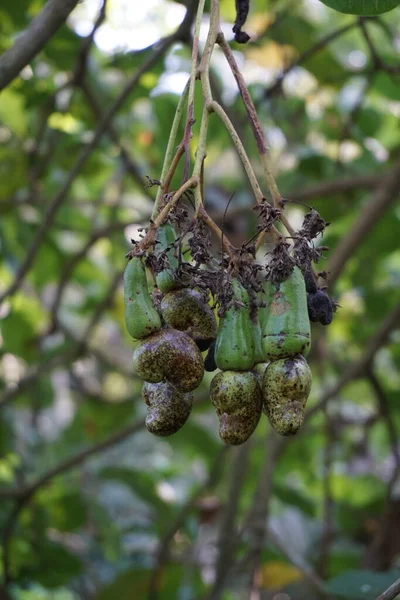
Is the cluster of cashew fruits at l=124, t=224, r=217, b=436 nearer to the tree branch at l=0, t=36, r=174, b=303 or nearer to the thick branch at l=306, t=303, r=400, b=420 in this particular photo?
the tree branch at l=0, t=36, r=174, b=303

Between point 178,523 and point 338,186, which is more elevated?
point 338,186

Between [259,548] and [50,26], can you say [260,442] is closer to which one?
[259,548]

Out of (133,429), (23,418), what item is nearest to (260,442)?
(133,429)

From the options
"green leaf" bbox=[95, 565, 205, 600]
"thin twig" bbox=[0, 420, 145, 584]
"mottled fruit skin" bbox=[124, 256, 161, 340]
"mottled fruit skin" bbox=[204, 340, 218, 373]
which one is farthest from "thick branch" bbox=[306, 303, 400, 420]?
"mottled fruit skin" bbox=[124, 256, 161, 340]

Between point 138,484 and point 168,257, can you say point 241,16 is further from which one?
point 138,484

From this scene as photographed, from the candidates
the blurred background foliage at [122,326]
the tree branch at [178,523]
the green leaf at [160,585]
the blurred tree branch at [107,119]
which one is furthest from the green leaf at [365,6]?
the green leaf at [160,585]

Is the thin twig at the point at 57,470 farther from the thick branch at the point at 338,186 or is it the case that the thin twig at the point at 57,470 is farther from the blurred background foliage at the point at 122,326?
the thick branch at the point at 338,186

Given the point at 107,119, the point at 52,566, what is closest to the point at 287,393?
the point at 107,119

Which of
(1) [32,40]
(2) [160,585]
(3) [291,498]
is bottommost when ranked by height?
(2) [160,585]
